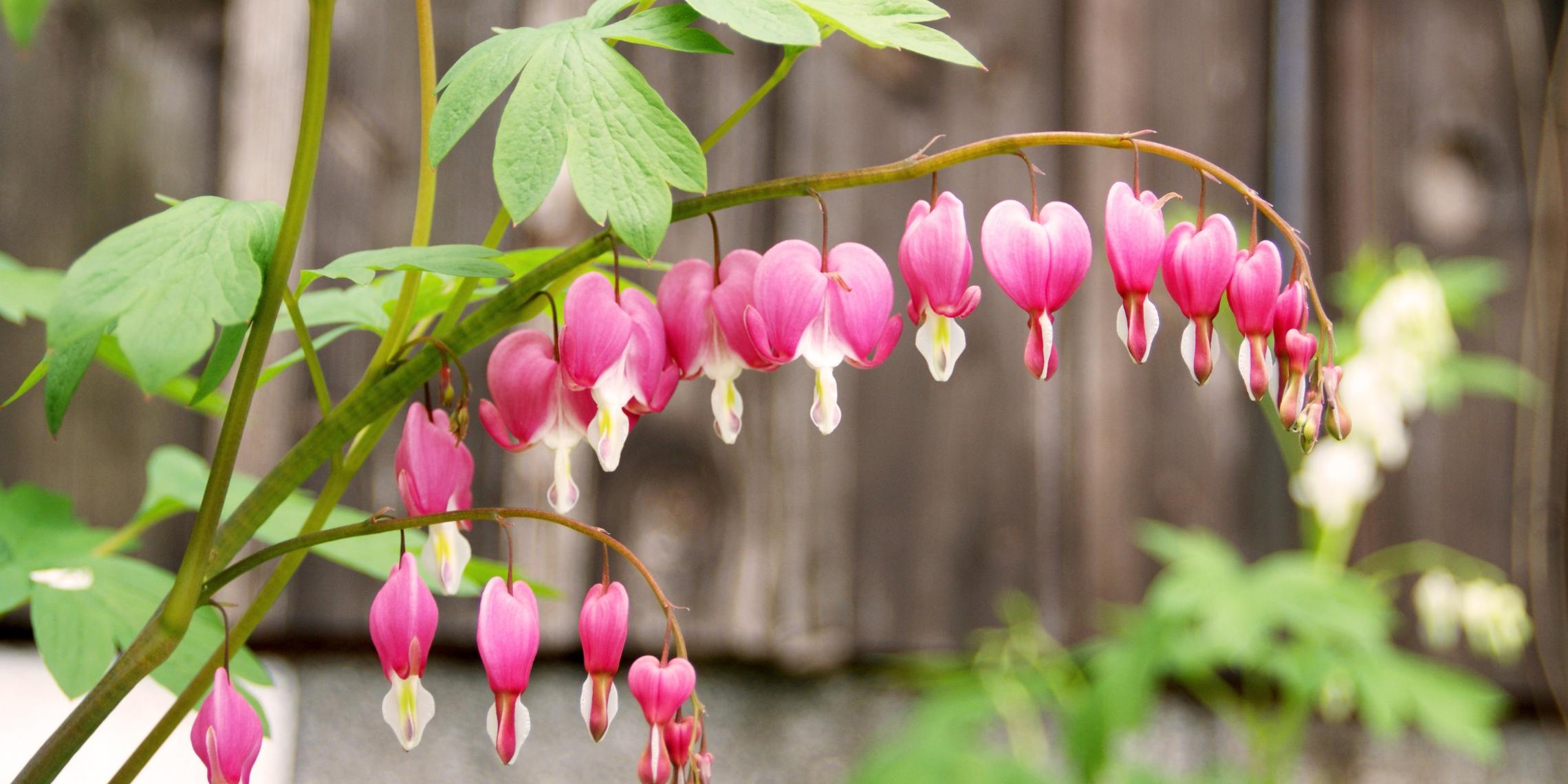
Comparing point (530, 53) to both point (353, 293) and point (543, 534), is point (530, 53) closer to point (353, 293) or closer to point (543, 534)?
point (353, 293)

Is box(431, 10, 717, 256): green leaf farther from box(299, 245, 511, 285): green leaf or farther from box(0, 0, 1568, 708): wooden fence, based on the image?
box(0, 0, 1568, 708): wooden fence

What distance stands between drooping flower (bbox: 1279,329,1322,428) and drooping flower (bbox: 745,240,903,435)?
0.44ft

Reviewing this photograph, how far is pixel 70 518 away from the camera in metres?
0.65

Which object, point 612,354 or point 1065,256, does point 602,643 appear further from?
point 1065,256

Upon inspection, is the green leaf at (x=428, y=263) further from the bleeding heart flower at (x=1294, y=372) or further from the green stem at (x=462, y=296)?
the bleeding heart flower at (x=1294, y=372)

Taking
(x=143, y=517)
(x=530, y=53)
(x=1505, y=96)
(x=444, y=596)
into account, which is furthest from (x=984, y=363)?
(x=530, y=53)

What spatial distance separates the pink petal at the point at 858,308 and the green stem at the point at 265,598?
17cm

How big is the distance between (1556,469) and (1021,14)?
38.7 inches

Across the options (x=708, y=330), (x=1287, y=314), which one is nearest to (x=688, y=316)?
(x=708, y=330)

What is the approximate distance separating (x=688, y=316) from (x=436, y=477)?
0.12 m

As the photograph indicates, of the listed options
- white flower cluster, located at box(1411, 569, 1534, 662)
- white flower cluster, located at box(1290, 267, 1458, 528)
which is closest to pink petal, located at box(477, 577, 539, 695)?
white flower cluster, located at box(1290, 267, 1458, 528)

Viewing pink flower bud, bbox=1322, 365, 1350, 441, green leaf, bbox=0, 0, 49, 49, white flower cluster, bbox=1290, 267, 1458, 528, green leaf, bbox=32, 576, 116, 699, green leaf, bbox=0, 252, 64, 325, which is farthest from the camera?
white flower cluster, bbox=1290, 267, 1458, 528

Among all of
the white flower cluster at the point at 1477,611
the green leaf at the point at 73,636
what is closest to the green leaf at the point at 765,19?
the green leaf at the point at 73,636

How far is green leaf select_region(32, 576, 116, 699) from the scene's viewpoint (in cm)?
51
